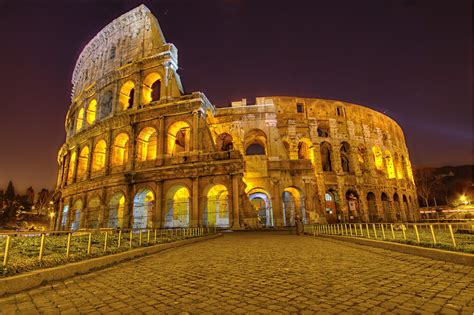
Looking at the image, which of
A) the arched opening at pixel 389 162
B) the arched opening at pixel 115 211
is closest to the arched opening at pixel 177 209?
the arched opening at pixel 115 211

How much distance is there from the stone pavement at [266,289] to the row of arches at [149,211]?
14.3 meters

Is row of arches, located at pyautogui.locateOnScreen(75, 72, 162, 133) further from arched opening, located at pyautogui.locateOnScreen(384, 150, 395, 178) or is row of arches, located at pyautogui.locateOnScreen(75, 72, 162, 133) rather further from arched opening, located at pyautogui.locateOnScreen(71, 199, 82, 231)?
arched opening, located at pyautogui.locateOnScreen(384, 150, 395, 178)

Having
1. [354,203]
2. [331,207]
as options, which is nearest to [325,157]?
[331,207]

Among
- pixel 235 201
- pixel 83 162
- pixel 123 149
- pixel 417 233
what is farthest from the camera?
pixel 83 162

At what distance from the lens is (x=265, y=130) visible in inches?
1000

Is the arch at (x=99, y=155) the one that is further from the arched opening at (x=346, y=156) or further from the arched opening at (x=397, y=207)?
the arched opening at (x=397, y=207)

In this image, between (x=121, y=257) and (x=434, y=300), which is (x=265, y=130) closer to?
(x=121, y=257)

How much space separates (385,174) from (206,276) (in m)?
32.5

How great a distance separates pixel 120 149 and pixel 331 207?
22.6 m

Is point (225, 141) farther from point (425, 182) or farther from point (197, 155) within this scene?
point (425, 182)

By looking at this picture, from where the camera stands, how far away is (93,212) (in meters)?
22.9

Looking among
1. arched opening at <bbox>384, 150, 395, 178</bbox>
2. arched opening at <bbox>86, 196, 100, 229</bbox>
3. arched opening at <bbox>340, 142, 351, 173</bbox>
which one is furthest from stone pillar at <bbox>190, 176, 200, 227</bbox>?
arched opening at <bbox>384, 150, 395, 178</bbox>

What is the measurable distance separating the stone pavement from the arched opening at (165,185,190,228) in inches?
576

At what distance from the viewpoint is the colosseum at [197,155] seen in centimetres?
1984
